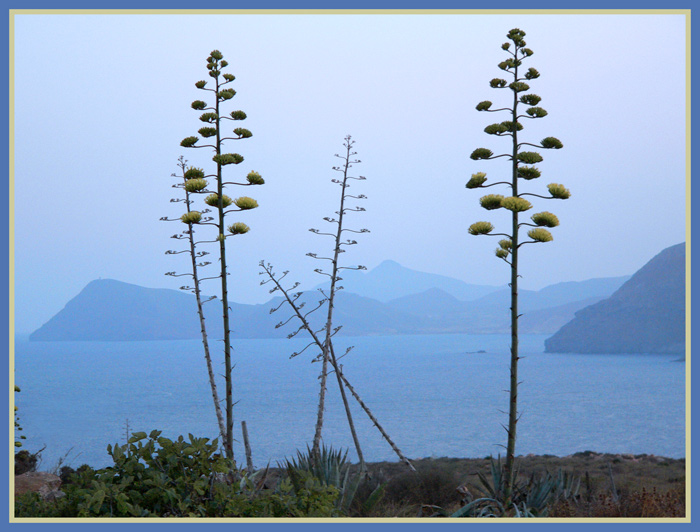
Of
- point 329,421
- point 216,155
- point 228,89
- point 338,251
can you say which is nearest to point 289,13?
point 228,89

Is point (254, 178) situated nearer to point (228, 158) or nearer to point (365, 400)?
point (228, 158)

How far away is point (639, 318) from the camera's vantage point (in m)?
46.2

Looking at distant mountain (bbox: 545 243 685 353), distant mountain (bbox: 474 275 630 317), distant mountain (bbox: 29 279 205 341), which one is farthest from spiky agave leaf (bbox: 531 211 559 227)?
distant mountain (bbox: 474 275 630 317)

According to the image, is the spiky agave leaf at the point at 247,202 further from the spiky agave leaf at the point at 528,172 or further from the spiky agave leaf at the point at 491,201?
the spiky agave leaf at the point at 528,172

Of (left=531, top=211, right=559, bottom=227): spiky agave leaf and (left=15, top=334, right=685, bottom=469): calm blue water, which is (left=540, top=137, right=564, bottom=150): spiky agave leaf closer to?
(left=531, top=211, right=559, bottom=227): spiky agave leaf

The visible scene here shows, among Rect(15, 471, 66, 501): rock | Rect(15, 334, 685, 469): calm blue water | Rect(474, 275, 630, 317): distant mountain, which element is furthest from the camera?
Rect(474, 275, 630, 317): distant mountain

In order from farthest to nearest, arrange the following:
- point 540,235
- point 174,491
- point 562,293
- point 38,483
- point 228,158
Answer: point 562,293
point 38,483
point 228,158
point 540,235
point 174,491

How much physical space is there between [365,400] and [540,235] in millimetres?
25340

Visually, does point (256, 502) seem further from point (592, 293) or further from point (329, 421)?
point (592, 293)

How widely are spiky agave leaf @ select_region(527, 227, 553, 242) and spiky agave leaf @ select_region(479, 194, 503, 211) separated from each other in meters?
0.27

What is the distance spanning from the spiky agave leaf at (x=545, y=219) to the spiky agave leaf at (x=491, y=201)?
0.80ft

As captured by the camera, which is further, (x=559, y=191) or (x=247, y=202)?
(x=247, y=202)

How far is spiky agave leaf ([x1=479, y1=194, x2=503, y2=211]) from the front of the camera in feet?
13.6

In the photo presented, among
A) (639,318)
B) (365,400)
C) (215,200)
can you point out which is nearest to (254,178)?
(215,200)
